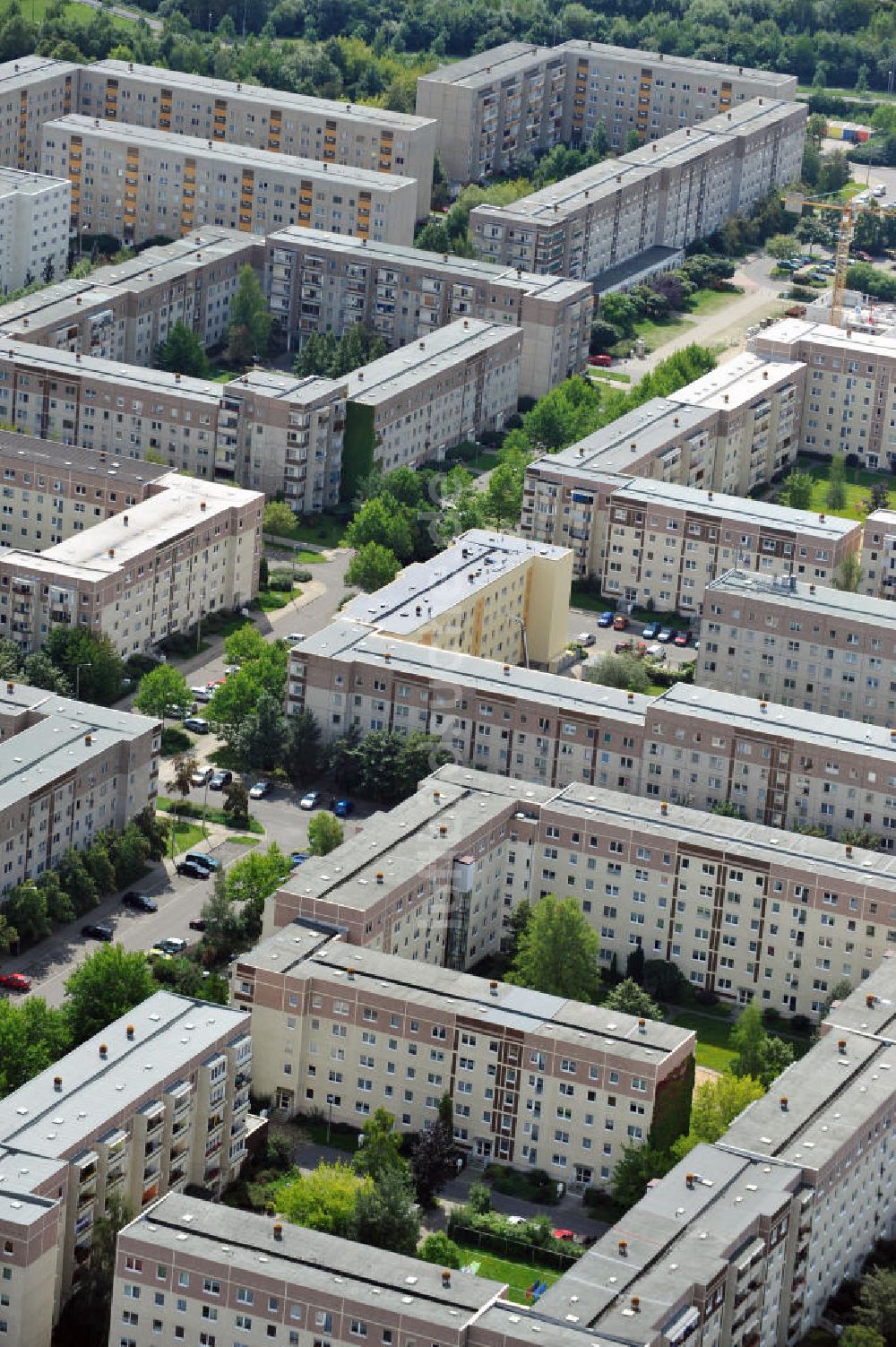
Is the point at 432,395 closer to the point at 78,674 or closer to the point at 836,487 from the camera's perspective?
the point at 836,487

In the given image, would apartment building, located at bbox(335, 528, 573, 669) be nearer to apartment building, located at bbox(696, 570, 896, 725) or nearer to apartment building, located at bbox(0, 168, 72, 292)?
apartment building, located at bbox(696, 570, 896, 725)

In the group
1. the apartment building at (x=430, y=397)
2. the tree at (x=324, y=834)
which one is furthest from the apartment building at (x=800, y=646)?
the apartment building at (x=430, y=397)

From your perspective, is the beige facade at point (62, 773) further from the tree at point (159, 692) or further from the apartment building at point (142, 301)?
the apartment building at point (142, 301)

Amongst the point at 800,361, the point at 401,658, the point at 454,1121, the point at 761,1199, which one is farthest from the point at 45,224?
the point at 761,1199

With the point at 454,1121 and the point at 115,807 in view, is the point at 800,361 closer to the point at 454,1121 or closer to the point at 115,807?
the point at 115,807

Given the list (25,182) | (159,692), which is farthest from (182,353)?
(159,692)
